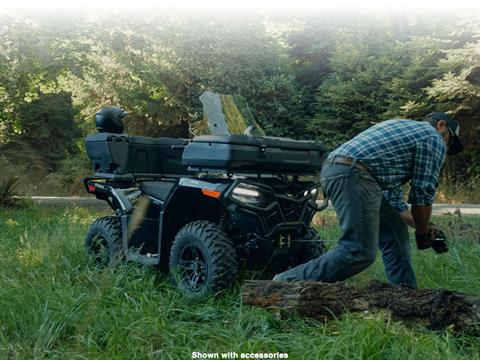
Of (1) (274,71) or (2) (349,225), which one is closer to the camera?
(2) (349,225)

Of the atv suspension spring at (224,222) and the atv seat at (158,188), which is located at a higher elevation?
the atv seat at (158,188)

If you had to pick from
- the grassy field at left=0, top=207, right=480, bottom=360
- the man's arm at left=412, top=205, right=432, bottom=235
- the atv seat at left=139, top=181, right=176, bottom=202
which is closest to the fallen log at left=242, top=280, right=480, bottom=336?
the grassy field at left=0, top=207, right=480, bottom=360

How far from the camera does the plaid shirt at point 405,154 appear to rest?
13.7ft

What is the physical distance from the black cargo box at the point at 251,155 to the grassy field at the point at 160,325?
928 millimetres

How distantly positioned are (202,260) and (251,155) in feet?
2.90

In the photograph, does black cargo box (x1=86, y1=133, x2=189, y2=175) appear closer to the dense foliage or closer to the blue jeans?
the blue jeans

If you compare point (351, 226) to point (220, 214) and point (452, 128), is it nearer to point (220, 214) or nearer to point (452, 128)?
point (452, 128)

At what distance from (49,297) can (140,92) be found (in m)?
17.9

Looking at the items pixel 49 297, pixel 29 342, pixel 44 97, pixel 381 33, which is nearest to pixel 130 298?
pixel 49 297

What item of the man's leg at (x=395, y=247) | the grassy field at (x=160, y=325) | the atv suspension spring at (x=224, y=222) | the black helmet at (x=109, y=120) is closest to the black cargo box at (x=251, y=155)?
the atv suspension spring at (x=224, y=222)

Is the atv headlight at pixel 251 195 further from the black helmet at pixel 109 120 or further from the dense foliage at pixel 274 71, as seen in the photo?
the dense foliage at pixel 274 71

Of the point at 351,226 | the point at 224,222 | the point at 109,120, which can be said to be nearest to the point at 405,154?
the point at 351,226

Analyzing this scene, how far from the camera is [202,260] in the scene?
4.84 meters

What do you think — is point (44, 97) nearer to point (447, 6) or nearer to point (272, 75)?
point (272, 75)
